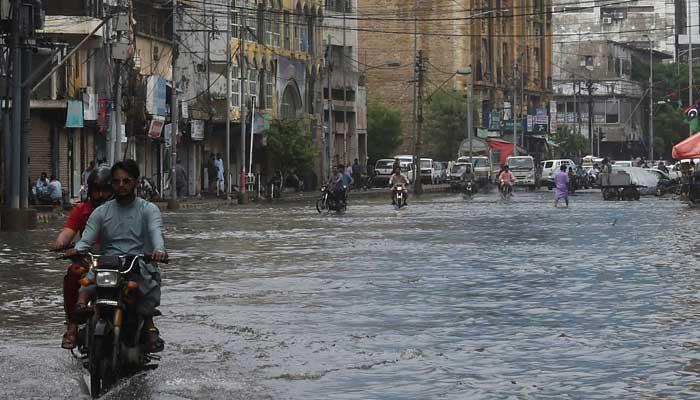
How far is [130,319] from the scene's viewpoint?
10664 millimetres

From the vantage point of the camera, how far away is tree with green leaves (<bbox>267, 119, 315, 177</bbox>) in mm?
73312

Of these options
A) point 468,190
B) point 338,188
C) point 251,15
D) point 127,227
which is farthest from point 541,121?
point 127,227

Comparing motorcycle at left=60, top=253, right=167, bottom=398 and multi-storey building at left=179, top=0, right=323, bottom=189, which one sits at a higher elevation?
multi-storey building at left=179, top=0, right=323, bottom=189

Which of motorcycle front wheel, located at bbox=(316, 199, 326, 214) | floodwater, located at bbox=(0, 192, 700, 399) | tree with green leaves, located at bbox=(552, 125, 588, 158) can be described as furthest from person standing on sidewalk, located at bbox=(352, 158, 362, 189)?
floodwater, located at bbox=(0, 192, 700, 399)

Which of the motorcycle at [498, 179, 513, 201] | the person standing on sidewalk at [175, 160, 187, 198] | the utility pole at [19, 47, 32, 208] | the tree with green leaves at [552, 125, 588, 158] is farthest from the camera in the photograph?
the tree with green leaves at [552, 125, 588, 158]

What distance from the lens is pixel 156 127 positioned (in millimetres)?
63625

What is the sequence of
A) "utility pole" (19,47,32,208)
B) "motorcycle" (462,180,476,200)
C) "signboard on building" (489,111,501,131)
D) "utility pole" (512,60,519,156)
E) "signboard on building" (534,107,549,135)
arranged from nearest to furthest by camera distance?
"utility pole" (19,47,32,208) < "motorcycle" (462,180,476,200) < "utility pole" (512,60,519,156) < "signboard on building" (489,111,501,131) < "signboard on building" (534,107,549,135)

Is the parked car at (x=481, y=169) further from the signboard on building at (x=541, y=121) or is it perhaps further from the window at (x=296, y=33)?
the signboard on building at (x=541, y=121)

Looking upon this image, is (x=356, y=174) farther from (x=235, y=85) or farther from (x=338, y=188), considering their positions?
(x=338, y=188)

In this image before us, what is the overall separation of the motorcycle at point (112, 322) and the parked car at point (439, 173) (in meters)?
83.9

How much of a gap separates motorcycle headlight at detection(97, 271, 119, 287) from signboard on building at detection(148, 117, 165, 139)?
5309 cm

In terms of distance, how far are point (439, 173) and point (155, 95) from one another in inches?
1390

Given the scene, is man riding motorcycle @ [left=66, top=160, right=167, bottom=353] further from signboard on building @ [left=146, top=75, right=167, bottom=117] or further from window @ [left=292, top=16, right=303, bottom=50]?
window @ [left=292, top=16, right=303, bottom=50]

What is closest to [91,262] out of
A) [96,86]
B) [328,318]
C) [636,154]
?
[328,318]
